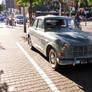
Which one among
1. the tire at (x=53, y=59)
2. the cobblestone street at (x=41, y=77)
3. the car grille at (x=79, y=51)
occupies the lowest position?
the cobblestone street at (x=41, y=77)

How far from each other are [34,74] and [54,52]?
0.95m

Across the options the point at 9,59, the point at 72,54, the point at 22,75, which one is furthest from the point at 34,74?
the point at 9,59

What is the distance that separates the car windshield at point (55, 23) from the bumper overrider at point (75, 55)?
182cm

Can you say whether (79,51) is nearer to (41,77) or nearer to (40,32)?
(41,77)

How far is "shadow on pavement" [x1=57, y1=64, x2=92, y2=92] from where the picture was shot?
177 inches

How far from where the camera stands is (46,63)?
6.41 meters

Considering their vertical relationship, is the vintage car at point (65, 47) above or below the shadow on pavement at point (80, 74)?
above

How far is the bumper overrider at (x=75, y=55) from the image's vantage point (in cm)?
515

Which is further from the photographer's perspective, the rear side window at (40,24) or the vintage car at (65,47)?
the rear side window at (40,24)

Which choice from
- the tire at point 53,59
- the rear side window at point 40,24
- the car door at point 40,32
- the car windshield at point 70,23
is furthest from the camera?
the rear side window at point 40,24

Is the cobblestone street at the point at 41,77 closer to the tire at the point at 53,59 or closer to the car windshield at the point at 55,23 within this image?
the tire at the point at 53,59

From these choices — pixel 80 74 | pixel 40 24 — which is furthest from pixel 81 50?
pixel 40 24

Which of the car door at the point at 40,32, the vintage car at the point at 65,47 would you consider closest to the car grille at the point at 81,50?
the vintage car at the point at 65,47

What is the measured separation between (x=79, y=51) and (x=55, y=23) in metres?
2.03
